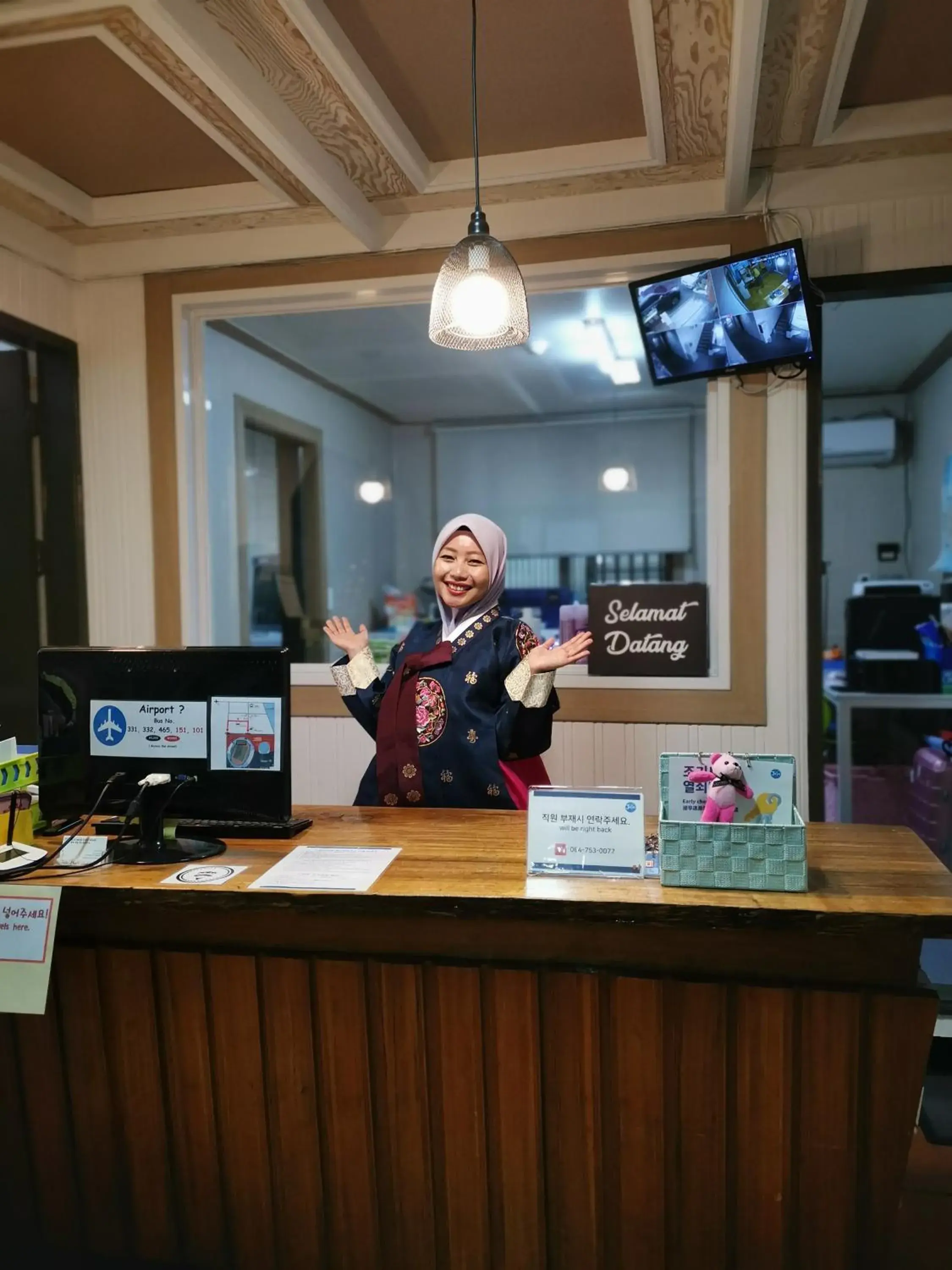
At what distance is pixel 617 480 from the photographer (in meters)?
5.79

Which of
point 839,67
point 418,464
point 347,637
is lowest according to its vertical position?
point 347,637

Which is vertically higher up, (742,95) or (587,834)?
(742,95)

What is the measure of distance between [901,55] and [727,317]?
739 millimetres

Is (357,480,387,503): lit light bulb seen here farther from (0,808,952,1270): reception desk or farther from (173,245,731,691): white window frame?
(0,808,952,1270): reception desk

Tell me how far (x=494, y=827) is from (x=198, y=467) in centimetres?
211

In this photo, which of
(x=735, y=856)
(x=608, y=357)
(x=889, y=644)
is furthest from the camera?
(x=608, y=357)

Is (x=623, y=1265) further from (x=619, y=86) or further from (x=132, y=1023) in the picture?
(x=619, y=86)

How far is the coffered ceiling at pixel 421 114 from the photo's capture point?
6.10ft

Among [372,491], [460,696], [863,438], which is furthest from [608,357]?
[460,696]

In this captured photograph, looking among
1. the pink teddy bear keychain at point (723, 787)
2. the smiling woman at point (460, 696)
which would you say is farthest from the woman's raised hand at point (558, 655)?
the pink teddy bear keychain at point (723, 787)

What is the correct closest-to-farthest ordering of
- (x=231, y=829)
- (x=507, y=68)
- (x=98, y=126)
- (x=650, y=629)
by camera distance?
(x=231, y=829)
(x=507, y=68)
(x=98, y=126)
(x=650, y=629)

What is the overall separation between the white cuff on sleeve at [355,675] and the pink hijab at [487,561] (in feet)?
0.68

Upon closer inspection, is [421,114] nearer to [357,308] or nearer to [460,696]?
[357,308]

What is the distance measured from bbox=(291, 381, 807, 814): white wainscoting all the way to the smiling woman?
751mm
